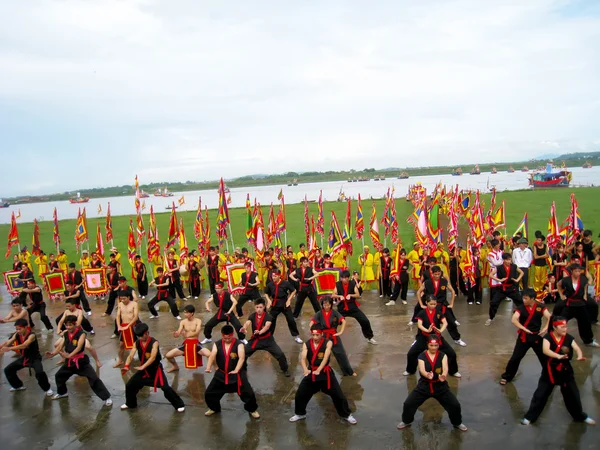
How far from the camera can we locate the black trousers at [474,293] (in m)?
11.8

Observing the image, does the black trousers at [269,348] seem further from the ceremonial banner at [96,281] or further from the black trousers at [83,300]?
the ceremonial banner at [96,281]

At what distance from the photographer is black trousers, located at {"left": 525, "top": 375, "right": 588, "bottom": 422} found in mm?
5770

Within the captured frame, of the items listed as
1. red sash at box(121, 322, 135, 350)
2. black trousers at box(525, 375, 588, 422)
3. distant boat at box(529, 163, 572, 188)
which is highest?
distant boat at box(529, 163, 572, 188)

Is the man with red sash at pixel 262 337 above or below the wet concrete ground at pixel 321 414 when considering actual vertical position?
above

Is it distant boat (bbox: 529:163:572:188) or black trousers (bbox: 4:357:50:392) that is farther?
distant boat (bbox: 529:163:572:188)

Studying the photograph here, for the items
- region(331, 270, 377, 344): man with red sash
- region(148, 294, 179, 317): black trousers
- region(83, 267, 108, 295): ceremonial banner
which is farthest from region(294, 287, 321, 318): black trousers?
region(83, 267, 108, 295): ceremonial banner

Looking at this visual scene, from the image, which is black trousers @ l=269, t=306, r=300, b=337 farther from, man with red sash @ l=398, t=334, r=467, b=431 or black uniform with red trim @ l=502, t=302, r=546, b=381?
black uniform with red trim @ l=502, t=302, r=546, b=381

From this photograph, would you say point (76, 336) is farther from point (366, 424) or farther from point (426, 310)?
point (426, 310)

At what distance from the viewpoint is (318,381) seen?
6.19 meters

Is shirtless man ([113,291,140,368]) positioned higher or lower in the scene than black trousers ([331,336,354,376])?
higher

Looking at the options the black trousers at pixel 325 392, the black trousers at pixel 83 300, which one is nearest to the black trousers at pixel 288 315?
the black trousers at pixel 325 392

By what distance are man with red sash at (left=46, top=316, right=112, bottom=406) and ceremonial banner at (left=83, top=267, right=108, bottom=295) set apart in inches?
253

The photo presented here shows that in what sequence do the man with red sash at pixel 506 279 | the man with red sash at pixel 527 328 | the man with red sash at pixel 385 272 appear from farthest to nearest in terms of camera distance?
1. the man with red sash at pixel 385 272
2. the man with red sash at pixel 506 279
3. the man with red sash at pixel 527 328

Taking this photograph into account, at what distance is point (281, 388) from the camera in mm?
7449
